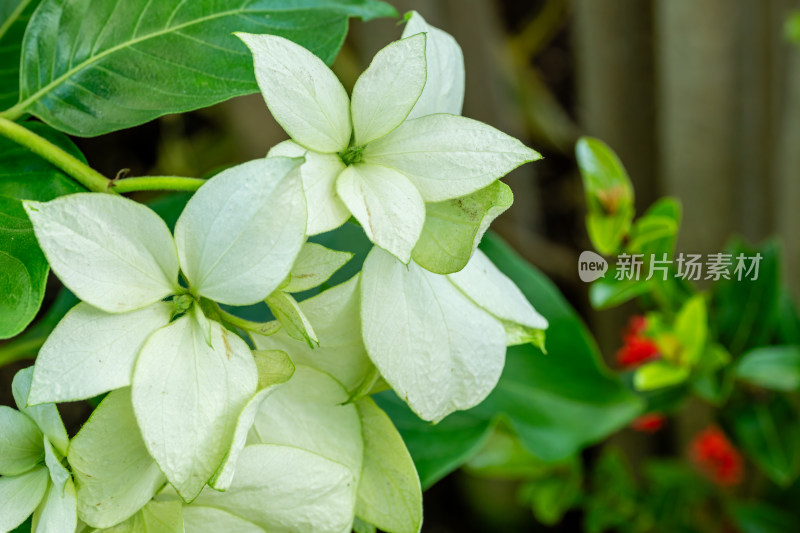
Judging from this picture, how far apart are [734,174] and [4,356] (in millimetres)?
756

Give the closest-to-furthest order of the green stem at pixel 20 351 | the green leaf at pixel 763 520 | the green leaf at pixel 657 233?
the green stem at pixel 20 351
the green leaf at pixel 657 233
the green leaf at pixel 763 520

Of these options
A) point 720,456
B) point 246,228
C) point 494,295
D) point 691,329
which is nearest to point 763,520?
point 720,456

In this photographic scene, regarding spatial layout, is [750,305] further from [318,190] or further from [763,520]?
[318,190]

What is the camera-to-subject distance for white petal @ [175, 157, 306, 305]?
21 cm

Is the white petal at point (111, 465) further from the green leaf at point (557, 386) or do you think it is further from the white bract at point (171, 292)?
the green leaf at point (557, 386)

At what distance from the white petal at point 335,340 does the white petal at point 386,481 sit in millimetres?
19

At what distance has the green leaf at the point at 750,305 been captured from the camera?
60 cm

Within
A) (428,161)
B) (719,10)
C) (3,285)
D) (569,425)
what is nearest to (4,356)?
(3,285)

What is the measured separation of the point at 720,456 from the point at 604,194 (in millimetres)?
366

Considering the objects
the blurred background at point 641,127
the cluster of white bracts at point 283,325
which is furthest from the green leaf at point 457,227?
the blurred background at point 641,127


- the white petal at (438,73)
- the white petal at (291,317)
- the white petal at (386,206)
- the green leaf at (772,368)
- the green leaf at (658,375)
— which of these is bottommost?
the green leaf at (772,368)

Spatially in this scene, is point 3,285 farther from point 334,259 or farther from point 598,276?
point 598,276

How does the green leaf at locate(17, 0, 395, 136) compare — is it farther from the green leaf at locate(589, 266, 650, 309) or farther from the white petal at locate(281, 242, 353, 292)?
the green leaf at locate(589, 266, 650, 309)

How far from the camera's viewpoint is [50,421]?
9.4 inches
